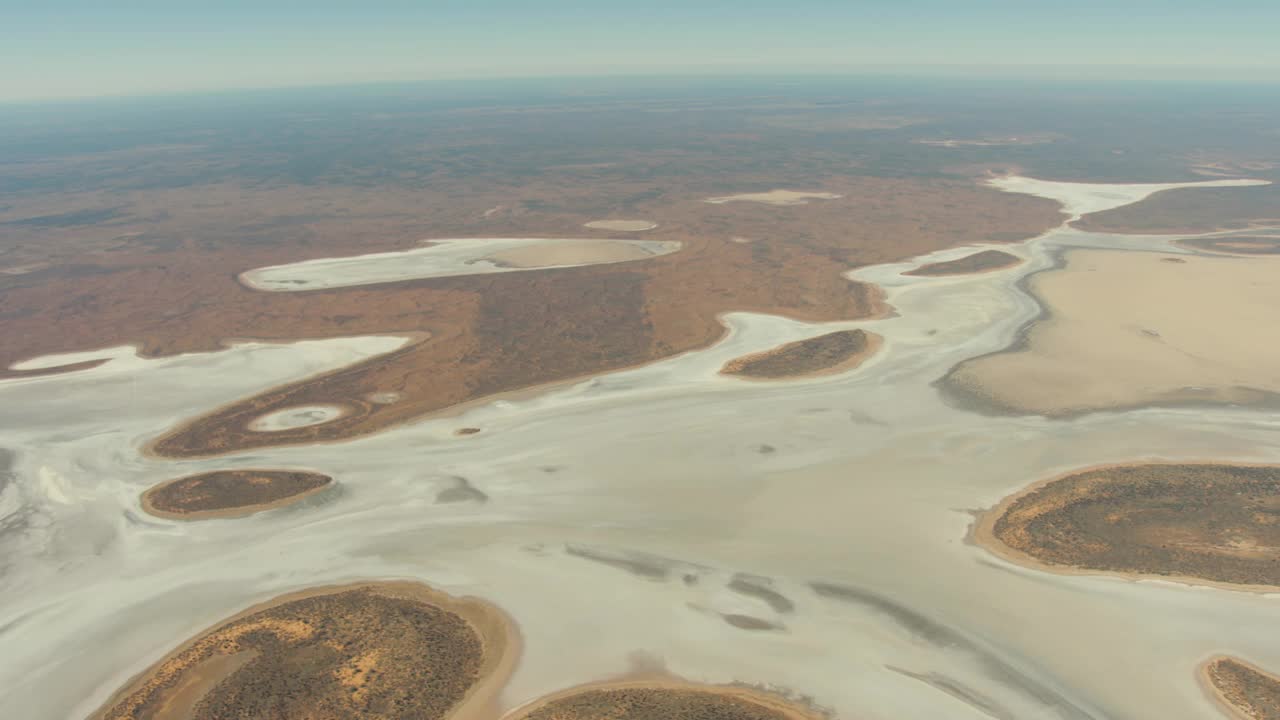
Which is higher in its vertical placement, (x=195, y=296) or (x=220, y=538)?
(x=195, y=296)

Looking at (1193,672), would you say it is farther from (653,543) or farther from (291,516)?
(291,516)

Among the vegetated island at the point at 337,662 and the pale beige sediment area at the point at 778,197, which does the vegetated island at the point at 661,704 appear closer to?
the vegetated island at the point at 337,662

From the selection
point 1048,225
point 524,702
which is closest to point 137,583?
point 524,702

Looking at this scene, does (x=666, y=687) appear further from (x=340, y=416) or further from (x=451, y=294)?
(x=451, y=294)

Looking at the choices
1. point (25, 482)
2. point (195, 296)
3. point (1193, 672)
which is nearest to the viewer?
point (1193, 672)

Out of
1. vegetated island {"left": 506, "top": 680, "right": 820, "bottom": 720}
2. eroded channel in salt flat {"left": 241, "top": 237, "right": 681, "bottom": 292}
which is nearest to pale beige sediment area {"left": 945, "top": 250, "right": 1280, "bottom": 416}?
vegetated island {"left": 506, "top": 680, "right": 820, "bottom": 720}

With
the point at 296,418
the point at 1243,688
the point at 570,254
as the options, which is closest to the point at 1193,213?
the point at 570,254
